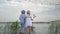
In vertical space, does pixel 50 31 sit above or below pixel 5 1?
below

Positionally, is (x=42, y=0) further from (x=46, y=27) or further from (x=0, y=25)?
(x=0, y=25)

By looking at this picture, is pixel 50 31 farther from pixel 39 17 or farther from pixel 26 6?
pixel 26 6

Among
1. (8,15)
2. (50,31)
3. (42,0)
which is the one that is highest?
(42,0)

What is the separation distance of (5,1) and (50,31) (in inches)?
60.0

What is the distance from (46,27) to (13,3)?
1.15 metres

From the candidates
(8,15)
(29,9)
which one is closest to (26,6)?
(29,9)

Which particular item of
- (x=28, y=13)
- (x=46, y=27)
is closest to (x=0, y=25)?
(x=28, y=13)

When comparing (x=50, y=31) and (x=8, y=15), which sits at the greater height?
(x=8, y=15)

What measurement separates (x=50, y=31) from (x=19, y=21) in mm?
912

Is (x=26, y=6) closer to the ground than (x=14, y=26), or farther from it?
farther from it

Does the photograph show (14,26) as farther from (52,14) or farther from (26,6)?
(52,14)

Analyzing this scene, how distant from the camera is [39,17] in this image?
679cm

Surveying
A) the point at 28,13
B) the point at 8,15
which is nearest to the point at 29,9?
the point at 28,13

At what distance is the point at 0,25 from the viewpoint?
6707 millimetres
